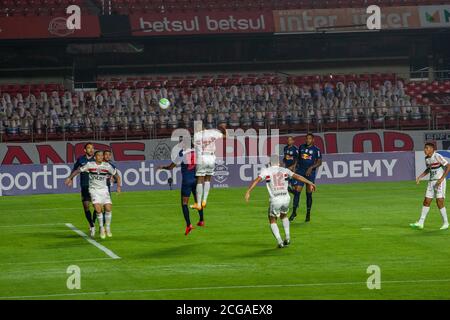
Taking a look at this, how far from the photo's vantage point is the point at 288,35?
53.0 meters

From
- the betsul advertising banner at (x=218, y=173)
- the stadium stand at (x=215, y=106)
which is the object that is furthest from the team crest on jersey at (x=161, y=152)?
the betsul advertising banner at (x=218, y=173)

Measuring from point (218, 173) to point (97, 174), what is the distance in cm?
1818

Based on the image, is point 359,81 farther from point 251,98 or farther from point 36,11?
point 36,11

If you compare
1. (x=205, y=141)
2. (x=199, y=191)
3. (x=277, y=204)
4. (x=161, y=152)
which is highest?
(x=205, y=141)

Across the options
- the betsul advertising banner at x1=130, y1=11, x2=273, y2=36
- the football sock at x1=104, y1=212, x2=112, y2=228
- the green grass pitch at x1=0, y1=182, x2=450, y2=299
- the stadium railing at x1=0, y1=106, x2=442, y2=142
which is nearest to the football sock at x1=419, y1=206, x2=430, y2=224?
the green grass pitch at x1=0, y1=182, x2=450, y2=299

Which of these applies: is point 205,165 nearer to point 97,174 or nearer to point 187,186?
point 187,186

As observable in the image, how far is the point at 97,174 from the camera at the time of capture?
23406 millimetres

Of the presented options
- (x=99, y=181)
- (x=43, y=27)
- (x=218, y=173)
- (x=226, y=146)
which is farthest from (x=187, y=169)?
(x=43, y=27)

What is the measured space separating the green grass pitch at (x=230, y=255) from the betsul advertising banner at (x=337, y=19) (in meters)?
21.3

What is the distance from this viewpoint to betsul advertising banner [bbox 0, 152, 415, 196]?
129 ft

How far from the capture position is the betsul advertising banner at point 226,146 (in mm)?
42725
